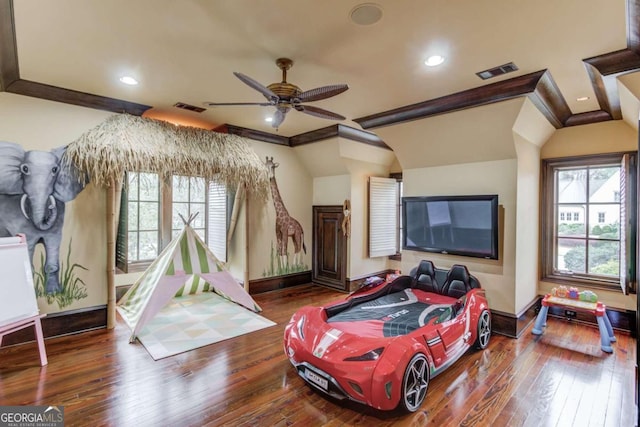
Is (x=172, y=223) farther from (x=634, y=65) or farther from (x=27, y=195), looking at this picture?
(x=634, y=65)

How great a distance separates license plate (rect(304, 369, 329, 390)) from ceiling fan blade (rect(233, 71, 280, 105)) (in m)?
2.36

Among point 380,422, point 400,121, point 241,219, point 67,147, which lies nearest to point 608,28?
point 400,121

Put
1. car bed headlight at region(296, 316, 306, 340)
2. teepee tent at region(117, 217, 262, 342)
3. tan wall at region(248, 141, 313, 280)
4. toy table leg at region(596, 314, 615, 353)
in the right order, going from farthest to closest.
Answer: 1. tan wall at region(248, 141, 313, 280)
2. teepee tent at region(117, 217, 262, 342)
3. toy table leg at region(596, 314, 615, 353)
4. car bed headlight at region(296, 316, 306, 340)

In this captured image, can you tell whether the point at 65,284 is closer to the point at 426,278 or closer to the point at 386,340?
the point at 386,340

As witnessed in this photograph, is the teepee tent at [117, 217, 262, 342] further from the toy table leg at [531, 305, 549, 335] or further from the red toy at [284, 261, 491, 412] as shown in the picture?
the toy table leg at [531, 305, 549, 335]

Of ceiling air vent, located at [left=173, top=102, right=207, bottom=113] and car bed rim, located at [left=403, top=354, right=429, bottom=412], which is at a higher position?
ceiling air vent, located at [left=173, top=102, right=207, bottom=113]

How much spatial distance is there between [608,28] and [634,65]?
2.25 feet

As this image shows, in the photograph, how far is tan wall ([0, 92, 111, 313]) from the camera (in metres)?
3.37

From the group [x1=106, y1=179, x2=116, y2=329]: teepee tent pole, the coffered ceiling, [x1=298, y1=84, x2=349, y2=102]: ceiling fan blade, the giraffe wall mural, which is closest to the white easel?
[x1=106, y1=179, x2=116, y2=329]: teepee tent pole

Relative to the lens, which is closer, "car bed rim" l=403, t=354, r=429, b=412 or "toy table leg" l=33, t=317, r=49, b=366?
"car bed rim" l=403, t=354, r=429, b=412

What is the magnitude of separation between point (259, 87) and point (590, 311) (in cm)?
432

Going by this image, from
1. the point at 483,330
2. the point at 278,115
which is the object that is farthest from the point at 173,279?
the point at 483,330

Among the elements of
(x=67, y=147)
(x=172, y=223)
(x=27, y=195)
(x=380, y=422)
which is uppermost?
(x=67, y=147)

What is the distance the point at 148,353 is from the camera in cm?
327
